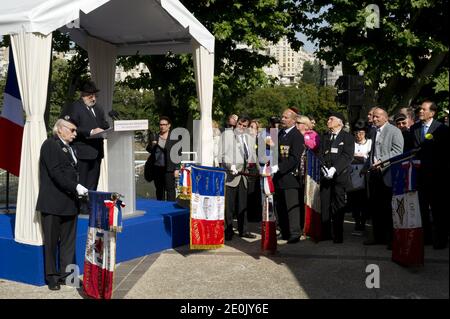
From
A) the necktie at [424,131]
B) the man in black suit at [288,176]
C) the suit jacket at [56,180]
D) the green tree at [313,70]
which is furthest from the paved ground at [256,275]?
the green tree at [313,70]

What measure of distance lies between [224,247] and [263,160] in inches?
49.2

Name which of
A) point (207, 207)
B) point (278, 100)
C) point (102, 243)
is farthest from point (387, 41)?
point (278, 100)

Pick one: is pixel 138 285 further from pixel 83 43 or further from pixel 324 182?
pixel 83 43

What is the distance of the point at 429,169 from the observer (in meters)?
6.57

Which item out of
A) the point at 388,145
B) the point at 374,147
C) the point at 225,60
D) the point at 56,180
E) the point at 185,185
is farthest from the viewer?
the point at 225,60

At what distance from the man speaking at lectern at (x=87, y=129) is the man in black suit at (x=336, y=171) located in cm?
292

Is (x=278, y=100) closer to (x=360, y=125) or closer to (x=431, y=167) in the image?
(x=360, y=125)

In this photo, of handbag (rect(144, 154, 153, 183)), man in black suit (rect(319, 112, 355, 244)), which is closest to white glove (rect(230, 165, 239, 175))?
man in black suit (rect(319, 112, 355, 244))

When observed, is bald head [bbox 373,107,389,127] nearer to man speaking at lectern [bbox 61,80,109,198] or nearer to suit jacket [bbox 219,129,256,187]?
suit jacket [bbox 219,129,256,187]

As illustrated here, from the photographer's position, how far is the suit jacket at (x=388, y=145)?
7.89 meters

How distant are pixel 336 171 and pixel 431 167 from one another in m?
2.02

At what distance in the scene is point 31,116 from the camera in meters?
6.65

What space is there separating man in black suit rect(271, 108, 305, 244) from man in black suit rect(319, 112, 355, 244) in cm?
36
